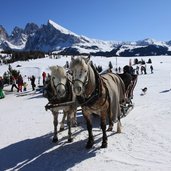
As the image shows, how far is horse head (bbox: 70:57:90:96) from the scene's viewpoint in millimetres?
8195

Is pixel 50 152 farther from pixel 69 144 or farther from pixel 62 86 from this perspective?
pixel 62 86

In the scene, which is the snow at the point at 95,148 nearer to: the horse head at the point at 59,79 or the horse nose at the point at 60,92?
the horse nose at the point at 60,92

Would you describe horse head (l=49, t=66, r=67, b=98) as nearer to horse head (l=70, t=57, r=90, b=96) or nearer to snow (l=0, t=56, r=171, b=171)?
horse head (l=70, t=57, r=90, b=96)

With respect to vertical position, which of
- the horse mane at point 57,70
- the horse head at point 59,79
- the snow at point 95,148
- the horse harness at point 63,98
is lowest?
the snow at point 95,148

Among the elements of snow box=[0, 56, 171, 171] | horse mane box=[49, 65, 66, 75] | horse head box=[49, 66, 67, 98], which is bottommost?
snow box=[0, 56, 171, 171]

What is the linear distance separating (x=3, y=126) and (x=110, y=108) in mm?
6566

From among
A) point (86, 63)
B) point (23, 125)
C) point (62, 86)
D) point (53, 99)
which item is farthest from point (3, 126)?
point (86, 63)

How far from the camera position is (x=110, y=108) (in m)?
9.59

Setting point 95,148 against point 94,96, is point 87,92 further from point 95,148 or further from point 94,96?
point 95,148

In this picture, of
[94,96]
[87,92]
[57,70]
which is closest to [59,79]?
[57,70]

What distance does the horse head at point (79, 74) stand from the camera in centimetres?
820

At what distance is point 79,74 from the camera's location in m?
8.32

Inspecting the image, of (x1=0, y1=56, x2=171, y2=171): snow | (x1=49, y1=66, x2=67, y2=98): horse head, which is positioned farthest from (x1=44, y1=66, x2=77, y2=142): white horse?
(x1=0, y1=56, x2=171, y2=171): snow

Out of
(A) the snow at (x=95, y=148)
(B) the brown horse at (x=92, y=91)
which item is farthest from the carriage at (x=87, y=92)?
(A) the snow at (x=95, y=148)
